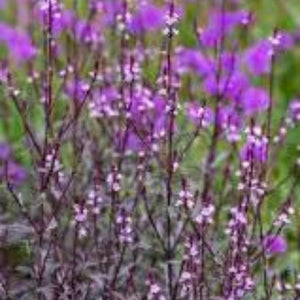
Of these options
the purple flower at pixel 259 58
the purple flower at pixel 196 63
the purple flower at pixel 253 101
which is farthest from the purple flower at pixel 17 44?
the purple flower at pixel 259 58

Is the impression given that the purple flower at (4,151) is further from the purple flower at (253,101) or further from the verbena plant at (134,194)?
the purple flower at (253,101)

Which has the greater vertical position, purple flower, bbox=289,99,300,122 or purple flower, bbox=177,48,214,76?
purple flower, bbox=177,48,214,76

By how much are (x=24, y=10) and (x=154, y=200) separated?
303 centimetres

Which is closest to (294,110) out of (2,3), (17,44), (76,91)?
(76,91)

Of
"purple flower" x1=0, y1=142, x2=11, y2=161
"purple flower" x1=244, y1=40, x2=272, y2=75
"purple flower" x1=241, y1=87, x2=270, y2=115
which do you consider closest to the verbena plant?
"purple flower" x1=0, y1=142, x2=11, y2=161

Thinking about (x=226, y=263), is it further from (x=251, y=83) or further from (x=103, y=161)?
(x=251, y=83)

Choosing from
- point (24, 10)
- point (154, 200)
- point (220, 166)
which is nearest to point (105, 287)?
point (154, 200)

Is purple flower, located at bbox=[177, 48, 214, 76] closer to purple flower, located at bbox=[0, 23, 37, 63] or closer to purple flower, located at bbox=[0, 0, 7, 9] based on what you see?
purple flower, located at bbox=[0, 23, 37, 63]

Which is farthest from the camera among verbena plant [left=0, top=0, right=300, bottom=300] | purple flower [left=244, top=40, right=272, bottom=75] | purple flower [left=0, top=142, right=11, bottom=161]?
purple flower [left=244, top=40, right=272, bottom=75]

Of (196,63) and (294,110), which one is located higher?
(196,63)

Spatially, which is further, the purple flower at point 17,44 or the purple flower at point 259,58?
the purple flower at point 259,58

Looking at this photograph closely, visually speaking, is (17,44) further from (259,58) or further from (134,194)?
(134,194)

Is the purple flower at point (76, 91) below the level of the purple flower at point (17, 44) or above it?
below

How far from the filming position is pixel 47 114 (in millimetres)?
2691
